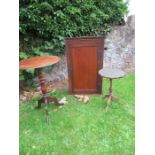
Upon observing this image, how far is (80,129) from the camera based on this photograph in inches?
115

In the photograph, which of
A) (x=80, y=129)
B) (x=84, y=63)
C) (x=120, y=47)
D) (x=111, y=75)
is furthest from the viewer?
(x=120, y=47)

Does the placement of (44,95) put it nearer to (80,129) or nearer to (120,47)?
(80,129)

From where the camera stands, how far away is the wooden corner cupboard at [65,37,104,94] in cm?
364

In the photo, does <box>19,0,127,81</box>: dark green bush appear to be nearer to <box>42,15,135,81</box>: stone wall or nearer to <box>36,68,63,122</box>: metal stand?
<box>42,15,135,81</box>: stone wall

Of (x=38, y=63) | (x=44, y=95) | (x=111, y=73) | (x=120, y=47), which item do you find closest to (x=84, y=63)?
(x=111, y=73)

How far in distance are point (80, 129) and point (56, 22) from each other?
86.4 inches

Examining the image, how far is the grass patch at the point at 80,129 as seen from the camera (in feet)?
8.33

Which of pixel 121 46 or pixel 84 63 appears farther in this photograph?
pixel 121 46

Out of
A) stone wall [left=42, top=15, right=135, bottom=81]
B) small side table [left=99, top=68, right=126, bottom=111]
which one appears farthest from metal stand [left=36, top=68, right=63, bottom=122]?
stone wall [left=42, top=15, right=135, bottom=81]

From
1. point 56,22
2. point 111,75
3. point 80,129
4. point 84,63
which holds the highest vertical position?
point 56,22

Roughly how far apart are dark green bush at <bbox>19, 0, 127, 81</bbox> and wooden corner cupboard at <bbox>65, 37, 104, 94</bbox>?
2.52 feet

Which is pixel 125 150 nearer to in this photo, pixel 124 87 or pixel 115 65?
pixel 124 87
